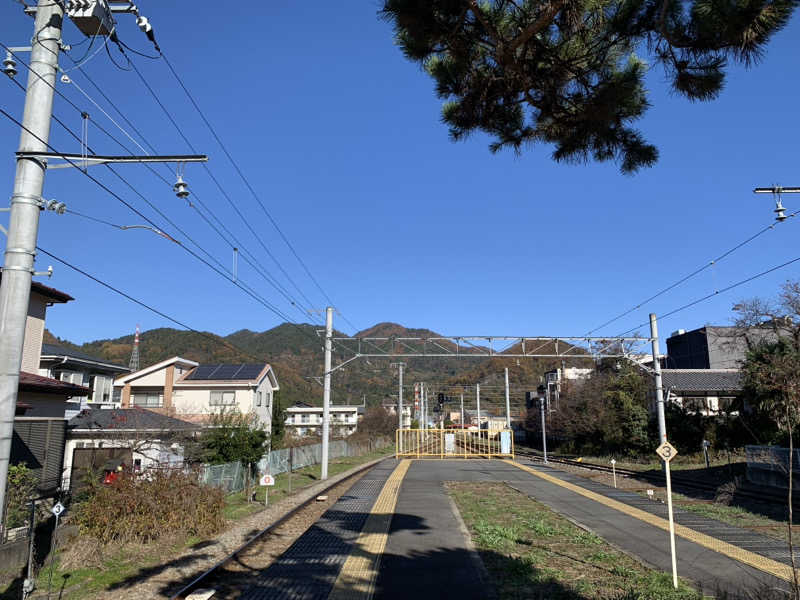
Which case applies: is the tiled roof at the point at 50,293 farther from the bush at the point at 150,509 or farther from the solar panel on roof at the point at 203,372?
the solar panel on roof at the point at 203,372

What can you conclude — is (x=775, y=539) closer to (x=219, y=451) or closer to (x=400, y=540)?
(x=400, y=540)

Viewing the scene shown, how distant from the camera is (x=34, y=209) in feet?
21.2

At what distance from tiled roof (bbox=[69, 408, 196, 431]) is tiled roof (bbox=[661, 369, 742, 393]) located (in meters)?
34.1

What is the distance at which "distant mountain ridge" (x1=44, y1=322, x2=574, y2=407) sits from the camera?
89.0m

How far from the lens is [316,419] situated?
83.9 metres

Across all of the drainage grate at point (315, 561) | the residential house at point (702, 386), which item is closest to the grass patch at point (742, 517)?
the drainage grate at point (315, 561)

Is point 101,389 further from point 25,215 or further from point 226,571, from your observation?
point 25,215

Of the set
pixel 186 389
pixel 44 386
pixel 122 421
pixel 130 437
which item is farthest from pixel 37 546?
pixel 186 389

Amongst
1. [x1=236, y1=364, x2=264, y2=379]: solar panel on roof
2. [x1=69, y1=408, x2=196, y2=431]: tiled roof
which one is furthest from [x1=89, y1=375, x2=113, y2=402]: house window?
[x1=236, y1=364, x2=264, y2=379]: solar panel on roof

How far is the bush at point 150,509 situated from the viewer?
12.2 m

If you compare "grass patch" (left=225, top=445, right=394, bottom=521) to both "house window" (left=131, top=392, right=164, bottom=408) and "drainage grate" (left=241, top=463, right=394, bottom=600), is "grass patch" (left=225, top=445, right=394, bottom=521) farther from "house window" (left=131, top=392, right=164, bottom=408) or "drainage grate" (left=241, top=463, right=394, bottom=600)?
"house window" (left=131, top=392, right=164, bottom=408)

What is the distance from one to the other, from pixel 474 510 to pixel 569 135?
12124 mm

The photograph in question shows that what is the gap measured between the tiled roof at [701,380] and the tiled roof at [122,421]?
34.1 metres

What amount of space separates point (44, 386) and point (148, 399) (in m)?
28.9
